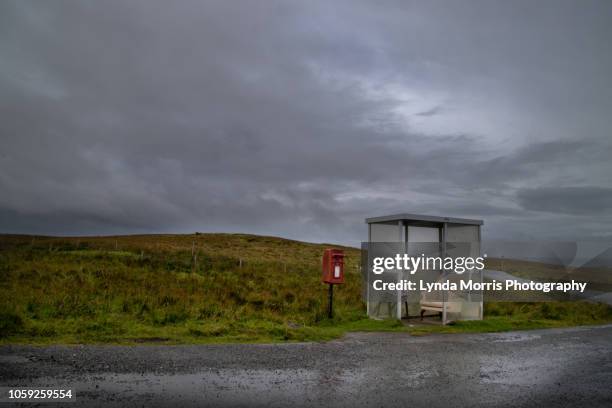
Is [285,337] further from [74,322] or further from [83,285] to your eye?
[83,285]

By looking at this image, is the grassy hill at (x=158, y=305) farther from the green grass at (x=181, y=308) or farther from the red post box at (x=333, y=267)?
the red post box at (x=333, y=267)

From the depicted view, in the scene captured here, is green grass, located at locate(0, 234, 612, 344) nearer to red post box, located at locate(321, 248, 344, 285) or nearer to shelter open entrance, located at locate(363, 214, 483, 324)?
shelter open entrance, located at locate(363, 214, 483, 324)

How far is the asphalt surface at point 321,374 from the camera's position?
6789 mm

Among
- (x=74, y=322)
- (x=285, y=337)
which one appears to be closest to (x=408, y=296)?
(x=285, y=337)

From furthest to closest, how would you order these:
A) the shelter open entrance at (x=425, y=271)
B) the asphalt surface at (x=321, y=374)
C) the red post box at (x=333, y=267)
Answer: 1. the shelter open entrance at (x=425, y=271)
2. the red post box at (x=333, y=267)
3. the asphalt surface at (x=321, y=374)

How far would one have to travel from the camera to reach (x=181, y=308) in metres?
14.4

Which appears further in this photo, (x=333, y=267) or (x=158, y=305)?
(x=158, y=305)

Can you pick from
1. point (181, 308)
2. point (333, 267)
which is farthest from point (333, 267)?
point (181, 308)

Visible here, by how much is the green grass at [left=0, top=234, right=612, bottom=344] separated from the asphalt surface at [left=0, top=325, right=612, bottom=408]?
150 cm

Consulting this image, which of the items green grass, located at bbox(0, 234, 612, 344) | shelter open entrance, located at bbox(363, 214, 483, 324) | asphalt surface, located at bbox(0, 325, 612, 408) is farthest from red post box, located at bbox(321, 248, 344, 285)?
asphalt surface, located at bbox(0, 325, 612, 408)

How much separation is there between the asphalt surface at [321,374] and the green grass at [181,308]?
1.50 metres

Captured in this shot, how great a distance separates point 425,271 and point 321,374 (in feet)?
30.8

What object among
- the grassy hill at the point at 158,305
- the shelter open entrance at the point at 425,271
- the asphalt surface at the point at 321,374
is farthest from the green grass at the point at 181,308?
the asphalt surface at the point at 321,374

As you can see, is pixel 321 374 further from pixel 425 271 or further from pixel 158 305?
pixel 425 271
